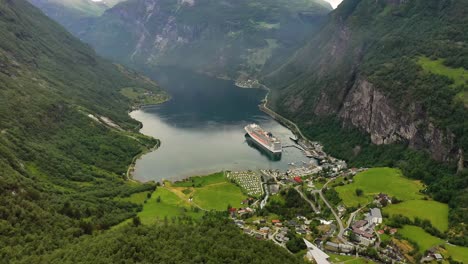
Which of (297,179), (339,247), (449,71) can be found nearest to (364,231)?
(339,247)

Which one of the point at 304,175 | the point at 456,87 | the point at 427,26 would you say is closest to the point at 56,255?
the point at 304,175

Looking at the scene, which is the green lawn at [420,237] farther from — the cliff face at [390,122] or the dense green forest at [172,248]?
the cliff face at [390,122]

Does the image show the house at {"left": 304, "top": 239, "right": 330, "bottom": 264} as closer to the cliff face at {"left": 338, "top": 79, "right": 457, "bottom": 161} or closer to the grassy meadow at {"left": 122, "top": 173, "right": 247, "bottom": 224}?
the grassy meadow at {"left": 122, "top": 173, "right": 247, "bottom": 224}

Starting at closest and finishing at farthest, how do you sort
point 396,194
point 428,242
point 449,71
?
1. point 428,242
2. point 396,194
3. point 449,71

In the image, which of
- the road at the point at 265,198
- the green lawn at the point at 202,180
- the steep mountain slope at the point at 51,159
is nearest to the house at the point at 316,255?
the road at the point at 265,198

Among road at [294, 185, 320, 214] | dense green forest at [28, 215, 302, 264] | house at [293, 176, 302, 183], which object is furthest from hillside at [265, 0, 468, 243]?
dense green forest at [28, 215, 302, 264]

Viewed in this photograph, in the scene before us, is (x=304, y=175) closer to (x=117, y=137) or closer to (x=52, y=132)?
(x=117, y=137)

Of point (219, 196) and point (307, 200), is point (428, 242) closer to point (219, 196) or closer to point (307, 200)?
point (307, 200)
